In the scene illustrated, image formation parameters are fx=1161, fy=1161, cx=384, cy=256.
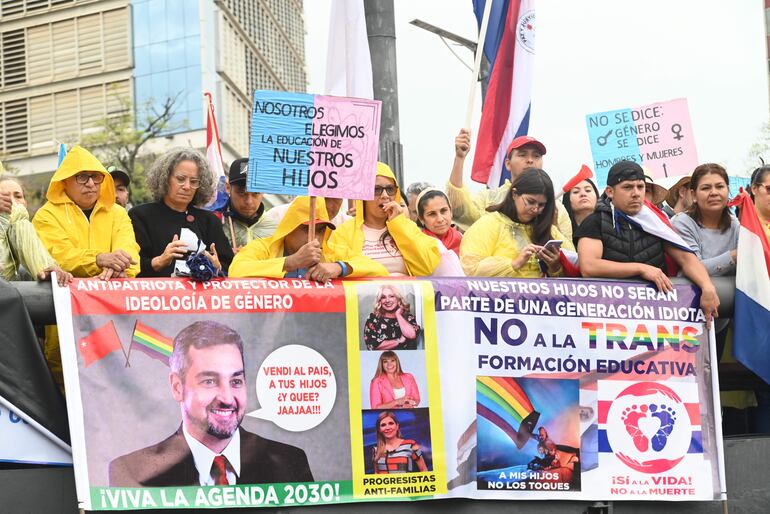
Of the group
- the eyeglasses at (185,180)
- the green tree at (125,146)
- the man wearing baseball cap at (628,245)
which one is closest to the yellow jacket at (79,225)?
the eyeglasses at (185,180)

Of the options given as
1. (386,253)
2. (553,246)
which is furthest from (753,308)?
(386,253)

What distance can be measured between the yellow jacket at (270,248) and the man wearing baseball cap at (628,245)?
1.49 metres

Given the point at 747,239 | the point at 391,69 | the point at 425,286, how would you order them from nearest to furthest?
the point at 425,286, the point at 747,239, the point at 391,69

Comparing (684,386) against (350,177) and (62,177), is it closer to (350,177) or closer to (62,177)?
(350,177)

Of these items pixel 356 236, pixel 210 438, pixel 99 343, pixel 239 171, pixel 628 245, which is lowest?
pixel 210 438

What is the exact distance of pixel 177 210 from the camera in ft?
22.5

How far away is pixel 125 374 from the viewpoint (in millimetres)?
5691

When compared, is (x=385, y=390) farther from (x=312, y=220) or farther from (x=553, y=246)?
(x=553, y=246)

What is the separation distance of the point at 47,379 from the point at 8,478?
1.67 feet

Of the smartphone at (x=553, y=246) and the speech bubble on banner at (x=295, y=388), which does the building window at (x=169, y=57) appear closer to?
the smartphone at (x=553, y=246)

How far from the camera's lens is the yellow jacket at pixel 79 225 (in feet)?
20.5

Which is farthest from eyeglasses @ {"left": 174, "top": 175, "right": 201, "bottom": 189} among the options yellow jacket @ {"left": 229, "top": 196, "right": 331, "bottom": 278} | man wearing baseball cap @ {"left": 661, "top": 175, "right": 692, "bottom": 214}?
man wearing baseball cap @ {"left": 661, "top": 175, "right": 692, "bottom": 214}

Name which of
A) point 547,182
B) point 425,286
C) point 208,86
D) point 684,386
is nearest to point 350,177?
point 425,286

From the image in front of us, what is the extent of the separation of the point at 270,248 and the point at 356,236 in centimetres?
55
